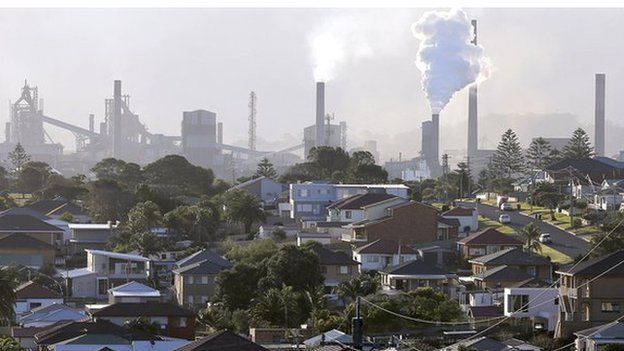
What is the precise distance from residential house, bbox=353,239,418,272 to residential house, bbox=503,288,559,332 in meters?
10.8

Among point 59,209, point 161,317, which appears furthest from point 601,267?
point 59,209

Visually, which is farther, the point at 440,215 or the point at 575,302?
the point at 440,215

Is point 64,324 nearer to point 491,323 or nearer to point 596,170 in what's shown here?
point 491,323

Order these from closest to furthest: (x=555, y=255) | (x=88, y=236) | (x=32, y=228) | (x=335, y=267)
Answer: (x=335, y=267), (x=555, y=255), (x=32, y=228), (x=88, y=236)

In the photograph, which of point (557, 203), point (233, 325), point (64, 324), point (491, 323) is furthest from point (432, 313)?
point (557, 203)

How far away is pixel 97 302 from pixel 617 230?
17.3 m

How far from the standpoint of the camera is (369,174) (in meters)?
85.6

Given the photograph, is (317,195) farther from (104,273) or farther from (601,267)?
(601,267)

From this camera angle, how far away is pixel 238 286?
49.2 meters

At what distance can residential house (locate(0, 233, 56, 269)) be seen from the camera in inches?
2360

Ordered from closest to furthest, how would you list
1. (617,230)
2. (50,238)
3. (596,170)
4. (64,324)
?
(64,324)
(617,230)
(50,238)
(596,170)

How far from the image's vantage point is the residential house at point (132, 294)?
161 feet

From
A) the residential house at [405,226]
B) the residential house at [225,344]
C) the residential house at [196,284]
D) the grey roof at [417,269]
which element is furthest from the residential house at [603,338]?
the residential house at [405,226]

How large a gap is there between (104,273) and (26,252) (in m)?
5.61
